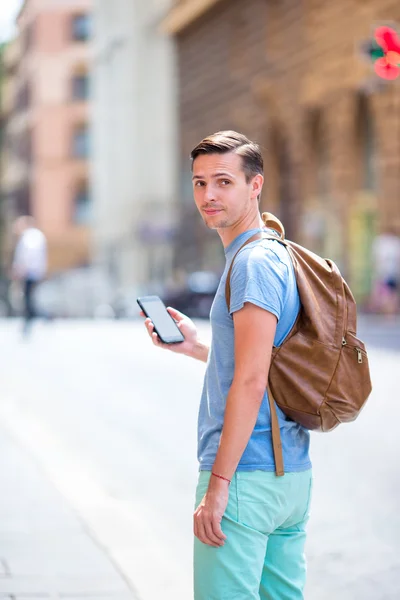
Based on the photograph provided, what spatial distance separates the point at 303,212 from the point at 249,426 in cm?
3381

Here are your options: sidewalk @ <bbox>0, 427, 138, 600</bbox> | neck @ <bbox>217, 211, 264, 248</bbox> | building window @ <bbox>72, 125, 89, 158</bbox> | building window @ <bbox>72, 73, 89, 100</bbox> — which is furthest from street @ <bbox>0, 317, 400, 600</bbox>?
building window @ <bbox>72, 73, 89, 100</bbox>

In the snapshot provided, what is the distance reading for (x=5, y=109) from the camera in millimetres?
91562

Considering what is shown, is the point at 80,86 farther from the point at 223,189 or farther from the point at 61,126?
the point at 223,189

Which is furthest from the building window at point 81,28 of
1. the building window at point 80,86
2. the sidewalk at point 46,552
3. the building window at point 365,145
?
the sidewalk at point 46,552

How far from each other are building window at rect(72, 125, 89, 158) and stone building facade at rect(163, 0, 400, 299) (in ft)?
97.0

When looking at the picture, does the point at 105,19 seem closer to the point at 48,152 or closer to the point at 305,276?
the point at 48,152

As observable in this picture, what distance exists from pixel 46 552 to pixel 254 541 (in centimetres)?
285

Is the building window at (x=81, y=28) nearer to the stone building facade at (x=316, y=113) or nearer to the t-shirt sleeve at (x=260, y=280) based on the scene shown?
the stone building facade at (x=316, y=113)

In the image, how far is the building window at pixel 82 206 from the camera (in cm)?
7469

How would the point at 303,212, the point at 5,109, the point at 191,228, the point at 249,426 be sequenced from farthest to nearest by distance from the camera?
the point at 5,109 → the point at 191,228 → the point at 303,212 → the point at 249,426

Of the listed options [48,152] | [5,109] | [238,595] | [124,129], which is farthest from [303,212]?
[5,109]

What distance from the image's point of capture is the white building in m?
59.4

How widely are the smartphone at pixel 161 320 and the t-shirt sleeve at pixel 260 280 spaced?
0.51 m

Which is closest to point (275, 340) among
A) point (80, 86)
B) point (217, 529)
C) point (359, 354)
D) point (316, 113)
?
point (359, 354)
